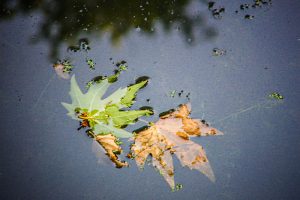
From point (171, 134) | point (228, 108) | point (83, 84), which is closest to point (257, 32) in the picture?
point (228, 108)

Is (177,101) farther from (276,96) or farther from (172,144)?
(276,96)

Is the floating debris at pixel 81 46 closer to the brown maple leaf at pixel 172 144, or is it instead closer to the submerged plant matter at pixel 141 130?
the submerged plant matter at pixel 141 130

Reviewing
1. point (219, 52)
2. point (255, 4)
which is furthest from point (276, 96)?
point (255, 4)

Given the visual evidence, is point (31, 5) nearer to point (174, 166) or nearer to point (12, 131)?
point (12, 131)

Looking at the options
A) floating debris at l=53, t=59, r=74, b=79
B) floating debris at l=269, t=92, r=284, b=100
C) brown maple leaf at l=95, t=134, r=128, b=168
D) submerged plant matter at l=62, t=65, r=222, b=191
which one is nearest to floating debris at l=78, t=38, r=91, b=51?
floating debris at l=53, t=59, r=74, b=79

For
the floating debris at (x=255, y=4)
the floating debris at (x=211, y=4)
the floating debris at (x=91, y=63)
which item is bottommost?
the floating debris at (x=91, y=63)

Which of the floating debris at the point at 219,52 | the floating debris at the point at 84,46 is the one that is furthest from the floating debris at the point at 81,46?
the floating debris at the point at 219,52
